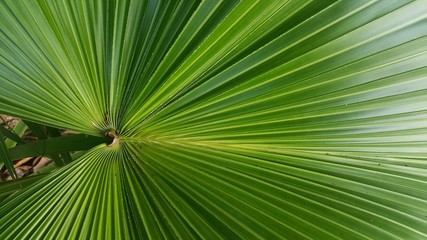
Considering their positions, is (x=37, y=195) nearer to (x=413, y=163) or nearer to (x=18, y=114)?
(x=18, y=114)

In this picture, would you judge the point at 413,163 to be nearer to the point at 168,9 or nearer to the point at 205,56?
the point at 205,56

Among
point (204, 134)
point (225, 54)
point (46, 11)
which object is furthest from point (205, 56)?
point (46, 11)

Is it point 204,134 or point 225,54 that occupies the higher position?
point 225,54

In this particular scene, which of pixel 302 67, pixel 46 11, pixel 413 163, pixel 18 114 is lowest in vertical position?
pixel 413 163

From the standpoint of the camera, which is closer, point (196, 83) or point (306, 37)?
point (306, 37)

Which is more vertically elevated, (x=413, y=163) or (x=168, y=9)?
(x=168, y=9)

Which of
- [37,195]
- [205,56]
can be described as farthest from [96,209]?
[205,56]
